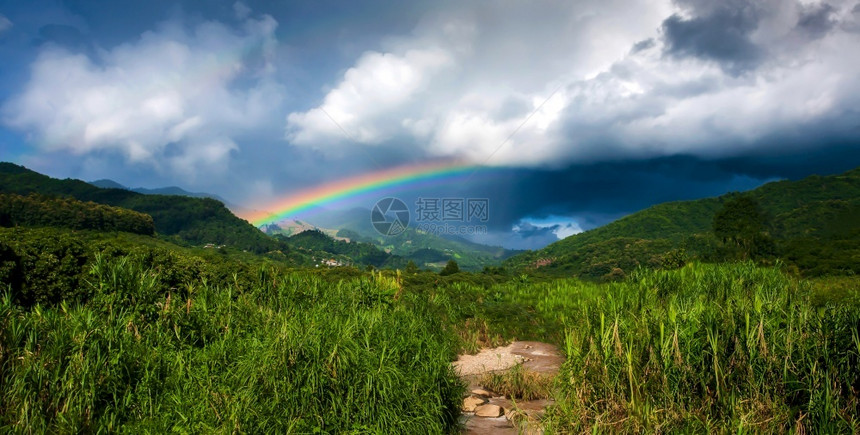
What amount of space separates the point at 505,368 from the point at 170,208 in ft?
455

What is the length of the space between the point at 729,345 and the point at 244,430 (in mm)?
5752

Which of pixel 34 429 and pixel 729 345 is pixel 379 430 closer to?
pixel 34 429

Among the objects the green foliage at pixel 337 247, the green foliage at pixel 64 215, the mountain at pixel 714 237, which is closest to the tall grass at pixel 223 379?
the mountain at pixel 714 237

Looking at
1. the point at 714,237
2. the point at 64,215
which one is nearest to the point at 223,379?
the point at 714,237

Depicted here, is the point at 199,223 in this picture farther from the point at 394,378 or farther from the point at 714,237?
the point at 394,378

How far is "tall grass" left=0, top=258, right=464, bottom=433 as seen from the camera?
495cm

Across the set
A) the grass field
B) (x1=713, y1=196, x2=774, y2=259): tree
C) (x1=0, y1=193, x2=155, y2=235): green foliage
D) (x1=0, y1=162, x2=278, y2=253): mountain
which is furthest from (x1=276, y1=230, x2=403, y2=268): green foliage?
the grass field

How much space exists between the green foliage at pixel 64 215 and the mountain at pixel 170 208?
41.7 m

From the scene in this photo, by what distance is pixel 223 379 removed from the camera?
551cm

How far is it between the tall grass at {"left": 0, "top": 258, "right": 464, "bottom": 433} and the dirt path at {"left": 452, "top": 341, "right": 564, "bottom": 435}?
0.49m

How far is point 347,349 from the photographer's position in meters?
5.63

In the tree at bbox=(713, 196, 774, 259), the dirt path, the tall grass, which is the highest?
the tree at bbox=(713, 196, 774, 259)

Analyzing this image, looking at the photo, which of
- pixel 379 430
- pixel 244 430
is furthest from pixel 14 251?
pixel 379 430

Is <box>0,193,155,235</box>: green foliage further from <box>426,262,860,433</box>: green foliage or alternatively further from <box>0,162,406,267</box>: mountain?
<box>426,262,860,433</box>: green foliage
